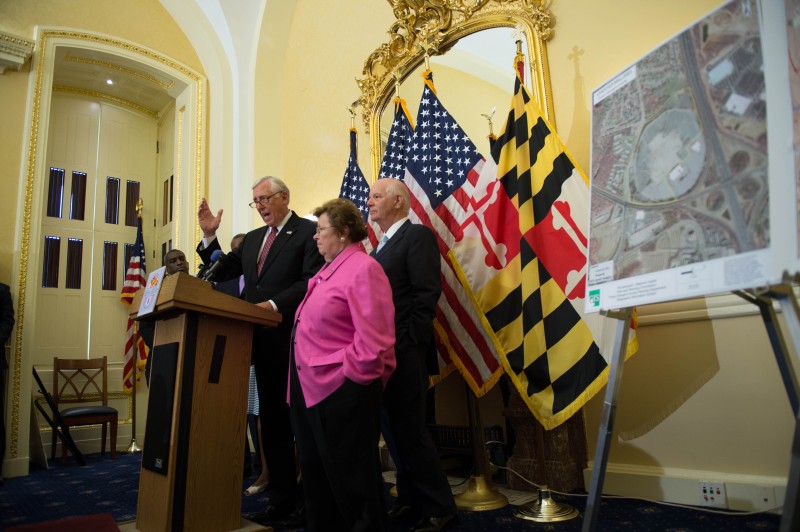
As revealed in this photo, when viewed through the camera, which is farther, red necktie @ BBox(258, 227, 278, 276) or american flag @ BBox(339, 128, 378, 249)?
american flag @ BBox(339, 128, 378, 249)

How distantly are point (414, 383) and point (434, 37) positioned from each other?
2510 millimetres

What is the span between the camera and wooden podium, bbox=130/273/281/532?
1821mm

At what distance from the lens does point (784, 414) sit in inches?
78.1

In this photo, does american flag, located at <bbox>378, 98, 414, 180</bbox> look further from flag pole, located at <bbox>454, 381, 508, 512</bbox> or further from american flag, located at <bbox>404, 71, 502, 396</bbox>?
flag pole, located at <bbox>454, 381, 508, 512</bbox>

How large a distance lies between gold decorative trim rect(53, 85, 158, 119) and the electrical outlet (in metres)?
7.07

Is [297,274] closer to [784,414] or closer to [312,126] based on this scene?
[784,414]

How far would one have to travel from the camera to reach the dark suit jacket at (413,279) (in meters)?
2.07

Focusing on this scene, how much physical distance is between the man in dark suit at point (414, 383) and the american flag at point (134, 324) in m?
4.15

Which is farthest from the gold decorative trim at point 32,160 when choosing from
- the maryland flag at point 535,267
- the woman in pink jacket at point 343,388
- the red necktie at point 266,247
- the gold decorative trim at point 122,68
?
the maryland flag at point 535,267

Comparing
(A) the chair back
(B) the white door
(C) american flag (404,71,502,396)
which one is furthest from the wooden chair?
(C) american flag (404,71,502,396)

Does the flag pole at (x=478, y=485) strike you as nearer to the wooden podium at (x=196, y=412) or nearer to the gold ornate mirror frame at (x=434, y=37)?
the wooden podium at (x=196, y=412)

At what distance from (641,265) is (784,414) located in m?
1.17

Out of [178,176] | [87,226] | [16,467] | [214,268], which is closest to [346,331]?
[214,268]

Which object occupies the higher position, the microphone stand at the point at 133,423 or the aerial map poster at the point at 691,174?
the aerial map poster at the point at 691,174
